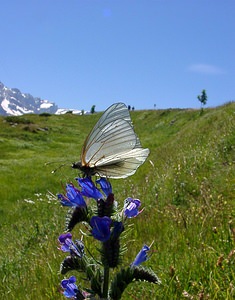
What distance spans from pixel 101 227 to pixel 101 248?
0.25 m

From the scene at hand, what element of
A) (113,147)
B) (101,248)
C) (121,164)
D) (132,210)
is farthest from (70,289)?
(113,147)

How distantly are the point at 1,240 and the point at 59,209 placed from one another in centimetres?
225

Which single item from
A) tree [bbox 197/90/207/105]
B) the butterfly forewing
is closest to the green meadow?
the butterfly forewing

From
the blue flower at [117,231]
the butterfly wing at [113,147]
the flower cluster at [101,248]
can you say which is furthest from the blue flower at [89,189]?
the butterfly wing at [113,147]

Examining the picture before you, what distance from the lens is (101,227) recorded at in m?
1.84

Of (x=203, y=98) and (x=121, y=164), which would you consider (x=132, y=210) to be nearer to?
(x=121, y=164)

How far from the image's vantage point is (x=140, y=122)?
53688mm

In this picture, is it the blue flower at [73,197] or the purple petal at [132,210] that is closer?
the blue flower at [73,197]

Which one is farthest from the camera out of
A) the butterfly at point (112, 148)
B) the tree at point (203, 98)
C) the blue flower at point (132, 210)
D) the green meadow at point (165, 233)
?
the tree at point (203, 98)

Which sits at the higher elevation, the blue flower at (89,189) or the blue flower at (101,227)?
the blue flower at (89,189)

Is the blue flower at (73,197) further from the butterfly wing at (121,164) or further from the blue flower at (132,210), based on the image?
the butterfly wing at (121,164)

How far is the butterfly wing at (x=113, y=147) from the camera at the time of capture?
264 cm

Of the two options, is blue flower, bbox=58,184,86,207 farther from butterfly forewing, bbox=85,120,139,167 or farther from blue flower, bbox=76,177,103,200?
butterfly forewing, bbox=85,120,139,167

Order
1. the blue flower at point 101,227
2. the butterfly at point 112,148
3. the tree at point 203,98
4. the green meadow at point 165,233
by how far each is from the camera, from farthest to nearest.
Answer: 1. the tree at point 203,98
2. the green meadow at point 165,233
3. the butterfly at point 112,148
4. the blue flower at point 101,227
